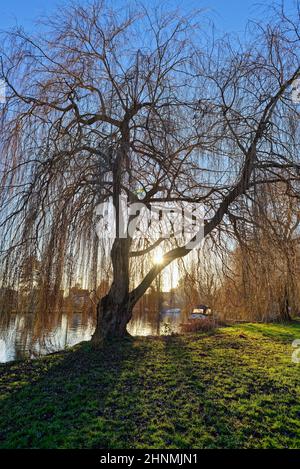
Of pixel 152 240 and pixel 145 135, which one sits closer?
pixel 145 135

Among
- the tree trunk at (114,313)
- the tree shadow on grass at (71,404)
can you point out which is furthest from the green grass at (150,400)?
the tree trunk at (114,313)

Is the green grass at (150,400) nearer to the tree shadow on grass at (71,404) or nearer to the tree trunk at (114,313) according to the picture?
the tree shadow on grass at (71,404)

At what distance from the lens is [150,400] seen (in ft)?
10.6

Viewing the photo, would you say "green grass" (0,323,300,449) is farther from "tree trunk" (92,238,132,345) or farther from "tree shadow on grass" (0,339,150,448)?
"tree trunk" (92,238,132,345)

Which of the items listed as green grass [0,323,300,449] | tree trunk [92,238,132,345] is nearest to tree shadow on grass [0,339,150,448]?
green grass [0,323,300,449]

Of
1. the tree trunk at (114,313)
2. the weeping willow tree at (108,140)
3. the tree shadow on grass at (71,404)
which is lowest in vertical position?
the tree shadow on grass at (71,404)

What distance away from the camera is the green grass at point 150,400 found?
2541mm

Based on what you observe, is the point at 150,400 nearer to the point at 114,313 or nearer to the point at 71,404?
the point at 71,404
